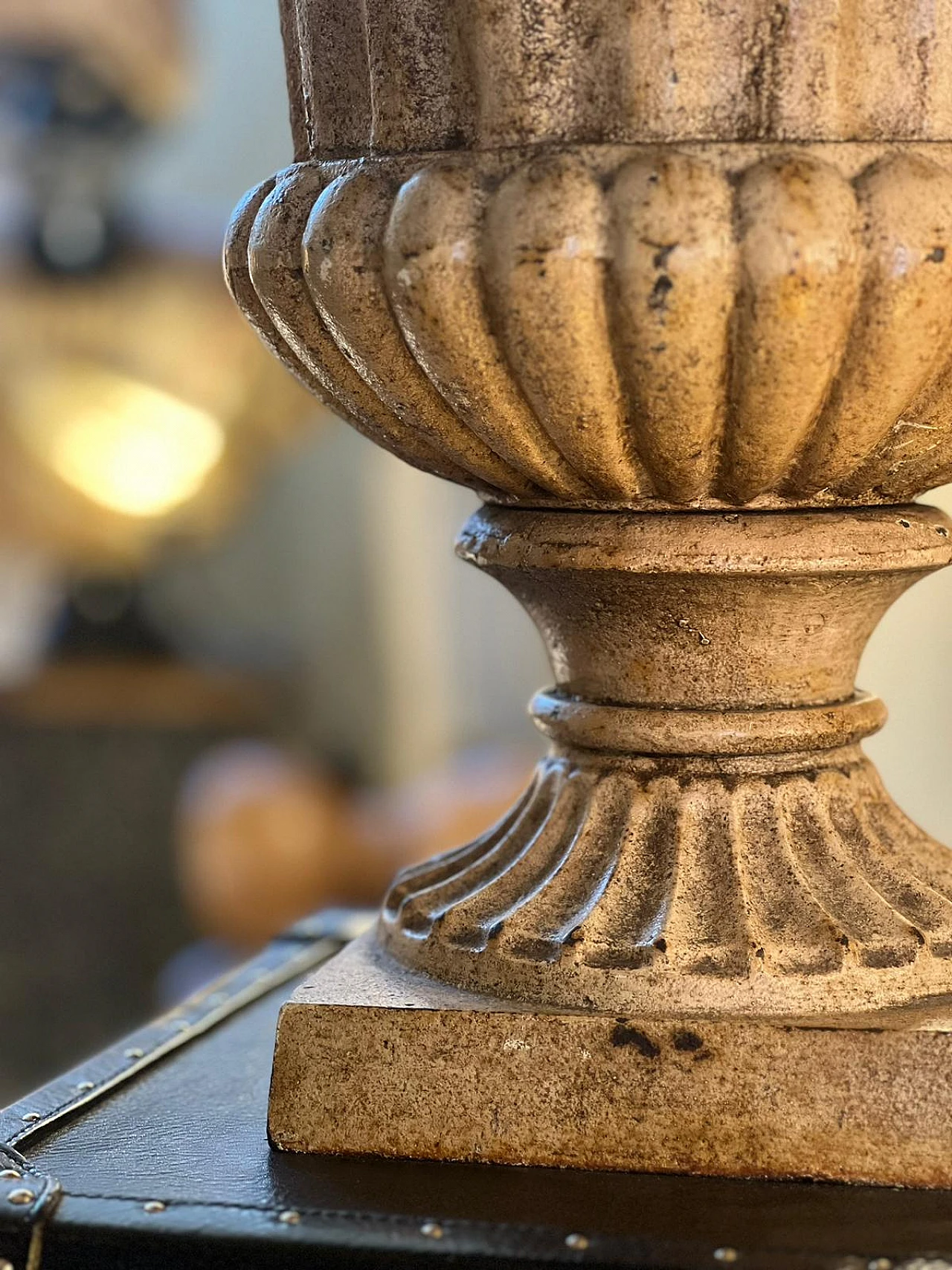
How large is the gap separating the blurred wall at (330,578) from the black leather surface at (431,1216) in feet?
8.02

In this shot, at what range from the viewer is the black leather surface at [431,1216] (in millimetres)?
650

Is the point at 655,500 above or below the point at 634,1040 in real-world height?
above

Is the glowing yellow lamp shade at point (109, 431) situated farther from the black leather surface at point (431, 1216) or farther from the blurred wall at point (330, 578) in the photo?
the black leather surface at point (431, 1216)

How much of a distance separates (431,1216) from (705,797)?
216 mm

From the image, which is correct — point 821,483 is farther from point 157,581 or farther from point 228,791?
point 157,581

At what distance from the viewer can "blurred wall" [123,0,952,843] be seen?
3256mm

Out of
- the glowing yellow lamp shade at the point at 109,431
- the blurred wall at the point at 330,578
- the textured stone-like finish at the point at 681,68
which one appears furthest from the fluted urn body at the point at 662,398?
the glowing yellow lamp shade at the point at 109,431

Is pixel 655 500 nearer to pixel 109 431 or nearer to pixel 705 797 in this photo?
pixel 705 797

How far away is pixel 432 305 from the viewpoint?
2.20ft

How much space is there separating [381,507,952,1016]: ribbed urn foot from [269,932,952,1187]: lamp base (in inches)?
0.7

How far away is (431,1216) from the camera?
0.68 metres

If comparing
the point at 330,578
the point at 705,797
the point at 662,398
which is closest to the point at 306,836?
the point at 330,578

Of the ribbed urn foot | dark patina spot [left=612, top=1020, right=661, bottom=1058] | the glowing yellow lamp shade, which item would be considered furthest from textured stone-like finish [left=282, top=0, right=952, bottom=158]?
the glowing yellow lamp shade

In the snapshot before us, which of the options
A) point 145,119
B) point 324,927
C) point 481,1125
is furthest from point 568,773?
point 145,119
